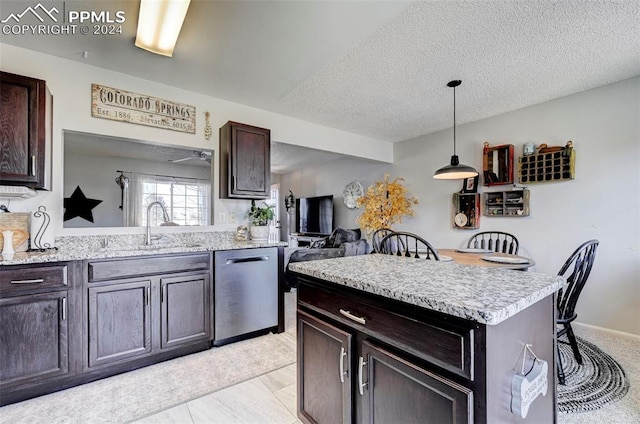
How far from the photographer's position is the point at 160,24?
6.38ft

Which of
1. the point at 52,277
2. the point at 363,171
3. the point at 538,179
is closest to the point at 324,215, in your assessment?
the point at 363,171

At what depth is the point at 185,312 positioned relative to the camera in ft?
8.02

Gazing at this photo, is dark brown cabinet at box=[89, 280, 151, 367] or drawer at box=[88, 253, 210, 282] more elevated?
drawer at box=[88, 253, 210, 282]

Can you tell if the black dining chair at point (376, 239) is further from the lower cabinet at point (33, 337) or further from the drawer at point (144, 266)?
the lower cabinet at point (33, 337)

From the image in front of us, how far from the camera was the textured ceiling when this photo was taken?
6.26 feet

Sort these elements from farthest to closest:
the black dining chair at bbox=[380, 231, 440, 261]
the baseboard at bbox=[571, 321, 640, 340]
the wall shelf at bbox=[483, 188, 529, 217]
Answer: the wall shelf at bbox=[483, 188, 529, 217]
the baseboard at bbox=[571, 321, 640, 340]
the black dining chair at bbox=[380, 231, 440, 261]

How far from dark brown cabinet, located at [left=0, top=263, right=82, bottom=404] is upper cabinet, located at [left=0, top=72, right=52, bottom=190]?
683mm

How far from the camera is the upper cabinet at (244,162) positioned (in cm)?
296

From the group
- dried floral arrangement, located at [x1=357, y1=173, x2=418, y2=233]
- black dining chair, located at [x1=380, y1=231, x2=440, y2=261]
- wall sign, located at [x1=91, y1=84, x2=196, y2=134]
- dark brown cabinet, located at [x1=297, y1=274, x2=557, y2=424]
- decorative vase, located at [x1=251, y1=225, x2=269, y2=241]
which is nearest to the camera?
dark brown cabinet, located at [x1=297, y1=274, x2=557, y2=424]

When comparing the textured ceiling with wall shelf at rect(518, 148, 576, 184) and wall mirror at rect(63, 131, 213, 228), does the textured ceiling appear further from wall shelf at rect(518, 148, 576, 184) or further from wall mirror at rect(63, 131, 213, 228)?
wall mirror at rect(63, 131, 213, 228)

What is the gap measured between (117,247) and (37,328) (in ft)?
2.79

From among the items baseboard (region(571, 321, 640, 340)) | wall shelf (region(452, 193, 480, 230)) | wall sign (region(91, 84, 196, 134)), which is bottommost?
baseboard (region(571, 321, 640, 340))

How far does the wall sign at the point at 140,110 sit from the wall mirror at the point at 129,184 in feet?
7.18

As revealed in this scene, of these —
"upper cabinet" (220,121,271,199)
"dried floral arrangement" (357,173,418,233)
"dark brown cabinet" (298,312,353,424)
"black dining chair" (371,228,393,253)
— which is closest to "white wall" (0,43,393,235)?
"upper cabinet" (220,121,271,199)
